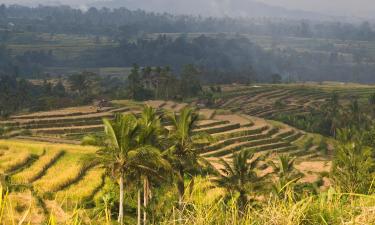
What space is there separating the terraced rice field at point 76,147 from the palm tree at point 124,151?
6.14 feet

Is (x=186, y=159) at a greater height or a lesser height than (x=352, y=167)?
greater

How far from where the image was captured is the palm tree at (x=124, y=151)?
77.7ft

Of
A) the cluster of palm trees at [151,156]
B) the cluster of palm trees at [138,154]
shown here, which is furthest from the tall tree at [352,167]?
→ the cluster of palm trees at [138,154]

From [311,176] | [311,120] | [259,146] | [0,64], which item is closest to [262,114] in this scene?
[311,120]

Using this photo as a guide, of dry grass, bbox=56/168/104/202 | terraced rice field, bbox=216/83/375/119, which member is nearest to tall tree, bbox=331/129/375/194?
dry grass, bbox=56/168/104/202

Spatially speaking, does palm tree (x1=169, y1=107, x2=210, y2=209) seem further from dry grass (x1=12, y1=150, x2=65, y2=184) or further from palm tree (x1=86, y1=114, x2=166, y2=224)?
dry grass (x1=12, y1=150, x2=65, y2=184)

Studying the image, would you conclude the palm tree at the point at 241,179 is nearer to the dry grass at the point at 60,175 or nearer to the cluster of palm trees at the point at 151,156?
the cluster of palm trees at the point at 151,156

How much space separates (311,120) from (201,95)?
90.4 ft

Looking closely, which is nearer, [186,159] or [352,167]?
[186,159]

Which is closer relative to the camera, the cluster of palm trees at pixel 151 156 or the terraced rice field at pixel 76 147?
the cluster of palm trees at pixel 151 156

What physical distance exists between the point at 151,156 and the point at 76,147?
71.7ft

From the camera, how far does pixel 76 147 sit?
4456 cm

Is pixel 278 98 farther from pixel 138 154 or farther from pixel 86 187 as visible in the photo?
pixel 138 154

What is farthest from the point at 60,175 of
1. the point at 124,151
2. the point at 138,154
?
the point at 138,154
